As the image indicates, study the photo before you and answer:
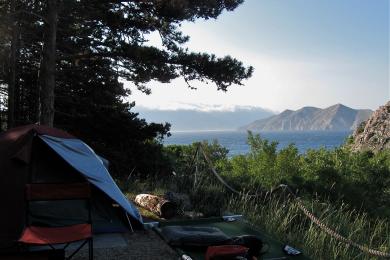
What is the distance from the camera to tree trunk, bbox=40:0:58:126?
10.2m

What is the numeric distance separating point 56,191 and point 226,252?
187 centimetres

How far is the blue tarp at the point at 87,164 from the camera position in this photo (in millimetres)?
5871

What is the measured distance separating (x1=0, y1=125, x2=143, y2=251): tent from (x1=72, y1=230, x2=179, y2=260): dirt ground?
41 centimetres

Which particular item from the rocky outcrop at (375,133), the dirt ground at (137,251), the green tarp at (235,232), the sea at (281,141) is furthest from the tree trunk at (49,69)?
the rocky outcrop at (375,133)

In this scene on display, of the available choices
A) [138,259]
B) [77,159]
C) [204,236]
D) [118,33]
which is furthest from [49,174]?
[118,33]

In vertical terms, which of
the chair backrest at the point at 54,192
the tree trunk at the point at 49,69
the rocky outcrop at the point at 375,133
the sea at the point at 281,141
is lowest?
the sea at the point at 281,141

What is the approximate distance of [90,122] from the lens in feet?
42.5

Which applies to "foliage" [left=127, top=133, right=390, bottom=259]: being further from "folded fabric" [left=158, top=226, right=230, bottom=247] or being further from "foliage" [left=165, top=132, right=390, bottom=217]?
"folded fabric" [left=158, top=226, right=230, bottom=247]

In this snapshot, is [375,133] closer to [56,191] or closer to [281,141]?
[56,191]

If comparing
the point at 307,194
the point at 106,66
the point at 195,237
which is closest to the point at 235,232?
the point at 195,237

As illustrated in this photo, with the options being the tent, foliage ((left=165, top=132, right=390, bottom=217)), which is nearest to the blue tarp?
the tent

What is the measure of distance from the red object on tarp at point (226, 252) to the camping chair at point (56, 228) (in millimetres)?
1210

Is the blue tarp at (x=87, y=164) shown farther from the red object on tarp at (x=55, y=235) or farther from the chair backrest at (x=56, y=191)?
the red object on tarp at (x=55, y=235)

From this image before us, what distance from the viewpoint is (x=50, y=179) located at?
6.23 metres
